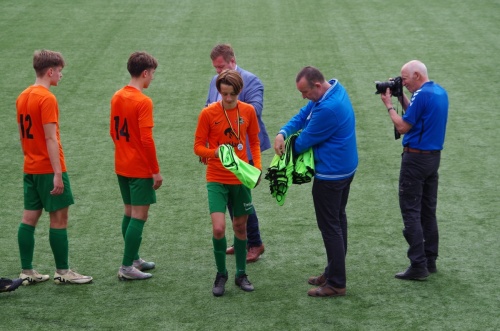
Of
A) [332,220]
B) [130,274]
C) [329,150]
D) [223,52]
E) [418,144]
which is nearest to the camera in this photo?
[329,150]

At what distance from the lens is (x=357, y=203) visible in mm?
7457

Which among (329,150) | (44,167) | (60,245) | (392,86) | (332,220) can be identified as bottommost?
(60,245)

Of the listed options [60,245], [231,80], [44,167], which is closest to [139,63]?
[231,80]

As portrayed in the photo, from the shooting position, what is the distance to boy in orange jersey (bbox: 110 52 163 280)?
5578 millimetres

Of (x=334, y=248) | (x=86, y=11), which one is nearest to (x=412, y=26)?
(x=86, y=11)

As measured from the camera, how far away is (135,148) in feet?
18.6

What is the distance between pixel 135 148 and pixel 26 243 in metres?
1.05

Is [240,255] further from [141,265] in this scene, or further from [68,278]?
[68,278]

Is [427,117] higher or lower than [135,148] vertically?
higher

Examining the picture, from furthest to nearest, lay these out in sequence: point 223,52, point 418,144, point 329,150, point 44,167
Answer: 1. point 223,52
2. point 418,144
3. point 44,167
4. point 329,150

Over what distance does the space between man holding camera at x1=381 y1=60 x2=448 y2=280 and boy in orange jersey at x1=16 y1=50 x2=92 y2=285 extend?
2.34m

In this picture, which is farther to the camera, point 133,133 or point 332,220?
point 133,133

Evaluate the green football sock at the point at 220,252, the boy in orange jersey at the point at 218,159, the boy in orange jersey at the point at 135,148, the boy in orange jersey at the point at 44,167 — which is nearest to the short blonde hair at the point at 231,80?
the boy in orange jersey at the point at 218,159

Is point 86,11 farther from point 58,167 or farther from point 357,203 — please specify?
point 58,167
